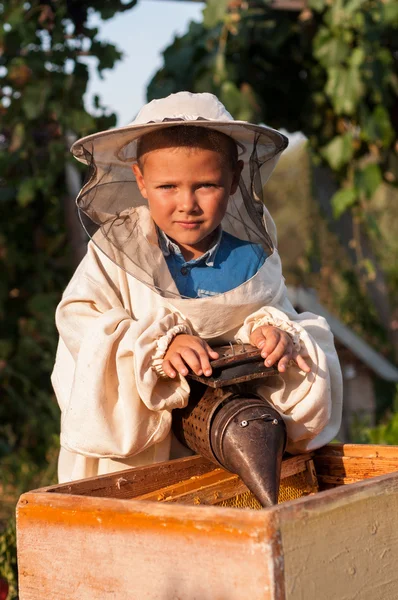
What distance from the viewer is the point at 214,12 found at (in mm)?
4098

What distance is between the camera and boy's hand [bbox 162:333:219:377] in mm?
1539

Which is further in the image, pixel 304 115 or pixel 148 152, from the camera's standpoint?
pixel 304 115

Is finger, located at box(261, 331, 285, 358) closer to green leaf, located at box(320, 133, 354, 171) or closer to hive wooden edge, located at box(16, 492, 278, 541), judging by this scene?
hive wooden edge, located at box(16, 492, 278, 541)

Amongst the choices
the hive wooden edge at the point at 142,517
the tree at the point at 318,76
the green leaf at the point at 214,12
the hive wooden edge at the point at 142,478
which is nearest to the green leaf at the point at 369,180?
the tree at the point at 318,76

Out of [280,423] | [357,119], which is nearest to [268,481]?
[280,423]

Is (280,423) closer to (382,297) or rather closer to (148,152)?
(148,152)

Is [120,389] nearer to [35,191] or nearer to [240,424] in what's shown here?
[240,424]

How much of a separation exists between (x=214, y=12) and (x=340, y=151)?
109 cm

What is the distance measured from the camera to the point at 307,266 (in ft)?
23.5

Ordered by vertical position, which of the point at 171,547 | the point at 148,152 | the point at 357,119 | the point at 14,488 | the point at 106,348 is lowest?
the point at 14,488

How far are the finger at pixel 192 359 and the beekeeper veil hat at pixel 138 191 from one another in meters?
0.20

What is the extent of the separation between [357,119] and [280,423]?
11.3 feet

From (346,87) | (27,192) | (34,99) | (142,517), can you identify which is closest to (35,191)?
(27,192)

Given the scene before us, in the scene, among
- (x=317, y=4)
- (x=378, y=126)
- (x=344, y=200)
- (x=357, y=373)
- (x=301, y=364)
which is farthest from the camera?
(x=357, y=373)
